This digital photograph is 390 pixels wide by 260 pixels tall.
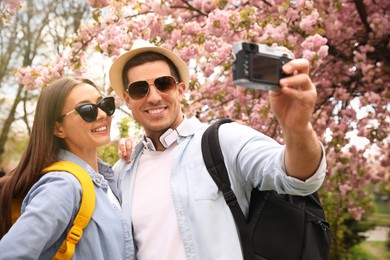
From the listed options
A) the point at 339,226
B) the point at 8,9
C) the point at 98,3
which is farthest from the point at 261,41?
the point at 339,226

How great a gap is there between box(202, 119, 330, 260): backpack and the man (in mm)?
41

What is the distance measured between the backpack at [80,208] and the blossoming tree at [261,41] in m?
2.56

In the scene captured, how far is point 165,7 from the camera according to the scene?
182 inches

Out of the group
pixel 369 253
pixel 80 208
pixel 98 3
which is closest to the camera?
pixel 80 208

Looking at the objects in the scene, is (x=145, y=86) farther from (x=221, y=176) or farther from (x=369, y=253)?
(x=369, y=253)

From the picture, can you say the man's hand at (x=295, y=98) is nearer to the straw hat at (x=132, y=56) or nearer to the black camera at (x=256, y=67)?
the black camera at (x=256, y=67)

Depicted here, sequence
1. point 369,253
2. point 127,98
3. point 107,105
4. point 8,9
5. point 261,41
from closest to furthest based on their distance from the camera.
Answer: point 107,105
point 127,98
point 261,41
point 8,9
point 369,253

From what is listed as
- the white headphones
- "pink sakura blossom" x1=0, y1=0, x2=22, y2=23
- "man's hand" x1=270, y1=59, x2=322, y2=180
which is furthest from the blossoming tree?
"man's hand" x1=270, y1=59, x2=322, y2=180

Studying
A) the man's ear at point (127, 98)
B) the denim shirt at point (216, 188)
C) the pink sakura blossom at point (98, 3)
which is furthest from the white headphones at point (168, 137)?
the pink sakura blossom at point (98, 3)

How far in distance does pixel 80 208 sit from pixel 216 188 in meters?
0.59

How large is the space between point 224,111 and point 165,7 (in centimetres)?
136

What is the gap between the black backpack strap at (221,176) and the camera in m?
1.83

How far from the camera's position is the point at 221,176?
192 cm

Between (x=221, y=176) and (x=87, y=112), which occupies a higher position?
(x=87, y=112)
